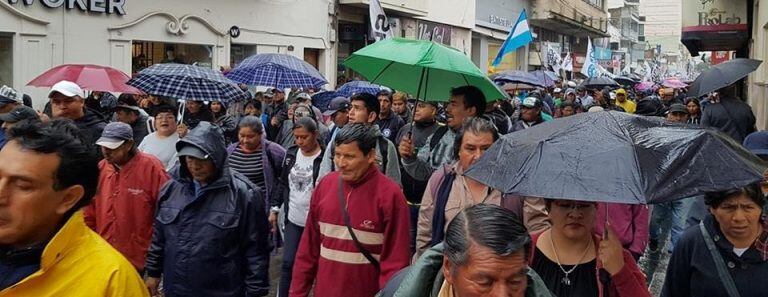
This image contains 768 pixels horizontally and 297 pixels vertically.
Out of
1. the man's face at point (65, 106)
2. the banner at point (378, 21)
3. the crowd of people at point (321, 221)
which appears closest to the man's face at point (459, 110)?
the crowd of people at point (321, 221)

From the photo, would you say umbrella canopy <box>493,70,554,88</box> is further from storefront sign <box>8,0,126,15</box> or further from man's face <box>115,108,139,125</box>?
man's face <box>115,108,139,125</box>

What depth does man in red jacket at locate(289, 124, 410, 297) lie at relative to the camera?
13.8 feet

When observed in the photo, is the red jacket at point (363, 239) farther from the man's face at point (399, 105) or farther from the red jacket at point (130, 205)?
the man's face at point (399, 105)

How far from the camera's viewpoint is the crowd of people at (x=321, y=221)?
88.6 inches

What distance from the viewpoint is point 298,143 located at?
19.9 feet

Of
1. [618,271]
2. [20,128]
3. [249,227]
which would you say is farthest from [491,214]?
[249,227]

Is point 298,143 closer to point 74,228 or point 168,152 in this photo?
point 168,152

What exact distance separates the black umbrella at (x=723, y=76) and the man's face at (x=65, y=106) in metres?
6.06

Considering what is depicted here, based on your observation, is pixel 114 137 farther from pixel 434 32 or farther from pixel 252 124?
pixel 434 32

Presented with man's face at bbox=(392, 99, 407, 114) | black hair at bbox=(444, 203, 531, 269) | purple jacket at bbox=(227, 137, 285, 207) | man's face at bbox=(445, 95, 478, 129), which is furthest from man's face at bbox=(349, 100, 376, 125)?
black hair at bbox=(444, 203, 531, 269)

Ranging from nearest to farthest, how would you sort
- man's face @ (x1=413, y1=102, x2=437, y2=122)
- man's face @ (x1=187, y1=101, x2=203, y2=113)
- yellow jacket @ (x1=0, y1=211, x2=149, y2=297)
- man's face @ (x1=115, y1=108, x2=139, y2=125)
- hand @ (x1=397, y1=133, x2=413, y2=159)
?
yellow jacket @ (x1=0, y1=211, x2=149, y2=297) < hand @ (x1=397, y1=133, x2=413, y2=159) < man's face @ (x1=413, y1=102, x2=437, y2=122) < man's face @ (x1=115, y1=108, x2=139, y2=125) < man's face @ (x1=187, y1=101, x2=203, y2=113)

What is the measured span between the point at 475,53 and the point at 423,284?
103 ft

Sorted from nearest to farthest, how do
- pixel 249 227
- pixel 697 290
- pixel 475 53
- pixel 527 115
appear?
pixel 697 290 < pixel 249 227 < pixel 527 115 < pixel 475 53

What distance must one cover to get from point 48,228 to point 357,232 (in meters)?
2.14
